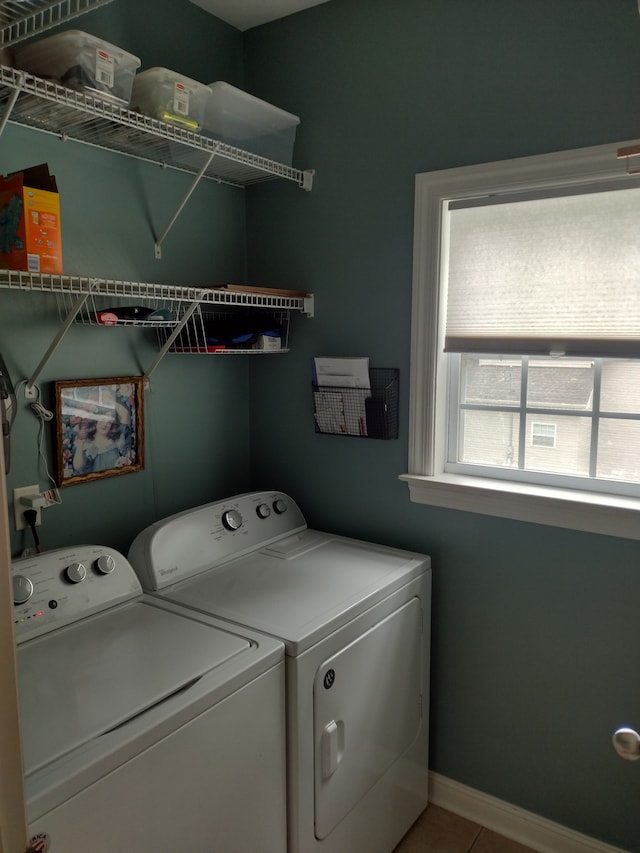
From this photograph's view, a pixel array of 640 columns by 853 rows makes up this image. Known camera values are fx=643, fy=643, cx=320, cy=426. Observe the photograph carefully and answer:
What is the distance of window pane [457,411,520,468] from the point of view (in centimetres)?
208

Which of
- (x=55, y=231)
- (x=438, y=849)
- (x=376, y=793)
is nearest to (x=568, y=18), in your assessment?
(x=55, y=231)

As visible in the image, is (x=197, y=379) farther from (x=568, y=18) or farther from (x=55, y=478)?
(x=568, y=18)

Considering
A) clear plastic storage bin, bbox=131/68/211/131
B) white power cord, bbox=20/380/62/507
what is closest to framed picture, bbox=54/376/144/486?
white power cord, bbox=20/380/62/507

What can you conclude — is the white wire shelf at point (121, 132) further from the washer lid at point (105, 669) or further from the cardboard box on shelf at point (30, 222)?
the washer lid at point (105, 669)

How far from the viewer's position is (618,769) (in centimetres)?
190

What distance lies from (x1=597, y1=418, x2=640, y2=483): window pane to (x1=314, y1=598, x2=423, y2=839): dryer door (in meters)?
0.71

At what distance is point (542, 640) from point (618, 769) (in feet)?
1.34

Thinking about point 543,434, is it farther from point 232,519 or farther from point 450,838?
point 450,838

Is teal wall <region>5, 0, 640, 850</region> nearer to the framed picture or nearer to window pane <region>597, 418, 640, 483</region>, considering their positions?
the framed picture

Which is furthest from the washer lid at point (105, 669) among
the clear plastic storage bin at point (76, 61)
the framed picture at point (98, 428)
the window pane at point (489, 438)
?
the clear plastic storage bin at point (76, 61)

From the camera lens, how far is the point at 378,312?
221cm

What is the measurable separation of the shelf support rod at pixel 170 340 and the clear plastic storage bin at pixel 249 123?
0.57 m

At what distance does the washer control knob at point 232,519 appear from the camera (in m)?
2.10

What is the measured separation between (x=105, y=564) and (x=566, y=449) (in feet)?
4.57
